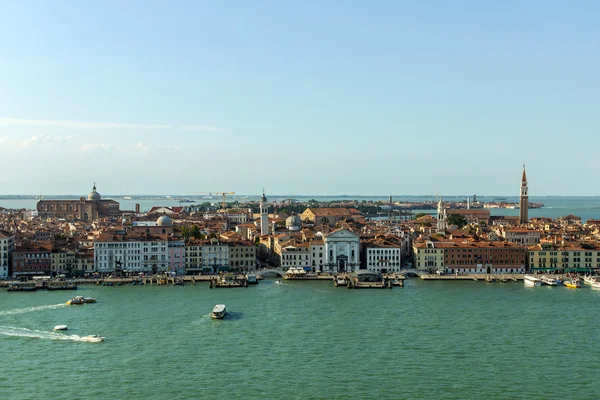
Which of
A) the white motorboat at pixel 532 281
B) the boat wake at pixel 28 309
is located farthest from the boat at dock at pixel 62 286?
the white motorboat at pixel 532 281

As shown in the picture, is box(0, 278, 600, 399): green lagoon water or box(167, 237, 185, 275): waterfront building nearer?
box(0, 278, 600, 399): green lagoon water

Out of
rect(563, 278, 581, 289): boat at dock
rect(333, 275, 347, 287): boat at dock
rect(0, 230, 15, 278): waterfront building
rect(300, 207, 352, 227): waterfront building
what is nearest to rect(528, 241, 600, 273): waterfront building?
rect(563, 278, 581, 289): boat at dock

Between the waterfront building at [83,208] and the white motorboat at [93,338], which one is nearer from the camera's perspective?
the white motorboat at [93,338]

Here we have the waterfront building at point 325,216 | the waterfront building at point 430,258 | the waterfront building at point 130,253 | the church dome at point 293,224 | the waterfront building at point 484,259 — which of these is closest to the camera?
the waterfront building at point 130,253

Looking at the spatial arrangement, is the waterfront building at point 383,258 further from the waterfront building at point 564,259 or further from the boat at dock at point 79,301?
the boat at dock at point 79,301

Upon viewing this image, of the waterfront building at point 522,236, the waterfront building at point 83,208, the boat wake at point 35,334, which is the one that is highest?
the waterfront building at point 83,208

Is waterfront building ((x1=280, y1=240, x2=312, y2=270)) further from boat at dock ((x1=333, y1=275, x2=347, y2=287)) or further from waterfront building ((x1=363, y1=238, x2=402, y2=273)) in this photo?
boat at dock ((x1=333, y1=275, x2=347, y2=287))

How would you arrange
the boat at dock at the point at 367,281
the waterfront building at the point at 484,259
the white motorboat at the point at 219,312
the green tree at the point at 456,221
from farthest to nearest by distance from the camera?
the green tree at the point at 456,221 < the waterfront building at the point at 484,259 < the boat at dock at the point at 367,281 < the white motorboat at the point at 219,312
